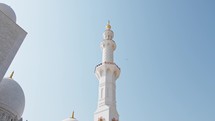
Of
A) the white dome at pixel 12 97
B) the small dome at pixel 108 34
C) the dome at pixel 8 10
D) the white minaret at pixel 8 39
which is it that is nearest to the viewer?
the white minaret at pixel 8 39

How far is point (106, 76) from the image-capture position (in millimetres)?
20219

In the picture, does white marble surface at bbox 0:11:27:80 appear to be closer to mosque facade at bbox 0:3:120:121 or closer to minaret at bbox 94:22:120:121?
mosque facade at bbox 0:3:120:121

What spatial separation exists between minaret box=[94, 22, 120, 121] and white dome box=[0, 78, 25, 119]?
18.2ft

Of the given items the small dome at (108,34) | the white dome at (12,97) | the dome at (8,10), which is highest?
the small dome at (108,34)

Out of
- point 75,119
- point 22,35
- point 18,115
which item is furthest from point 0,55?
point 75,119

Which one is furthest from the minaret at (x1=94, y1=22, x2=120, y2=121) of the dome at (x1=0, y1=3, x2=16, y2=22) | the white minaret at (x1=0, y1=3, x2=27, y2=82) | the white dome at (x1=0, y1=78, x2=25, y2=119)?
the dome at (x1=0, y1=3, x2=16, y2=22)

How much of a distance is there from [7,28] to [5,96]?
563 cm

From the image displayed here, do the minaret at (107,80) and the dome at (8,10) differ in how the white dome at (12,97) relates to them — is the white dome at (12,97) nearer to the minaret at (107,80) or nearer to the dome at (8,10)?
the dome at (8,10)

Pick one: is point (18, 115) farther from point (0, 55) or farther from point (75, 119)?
point (0, 55)

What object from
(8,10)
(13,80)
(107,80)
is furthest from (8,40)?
(107,80)

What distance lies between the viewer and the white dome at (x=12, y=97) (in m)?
16.3

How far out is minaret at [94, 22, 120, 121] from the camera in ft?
59.6

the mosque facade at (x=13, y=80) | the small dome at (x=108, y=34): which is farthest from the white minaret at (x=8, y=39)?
the small dome at (x=108, y=34)

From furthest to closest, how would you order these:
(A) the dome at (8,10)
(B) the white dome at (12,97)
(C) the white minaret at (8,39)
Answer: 1. (B) the white dome at (12,97)
2. (A) the dome at (8,10)
3. (C) the white minaret at (8,39)
